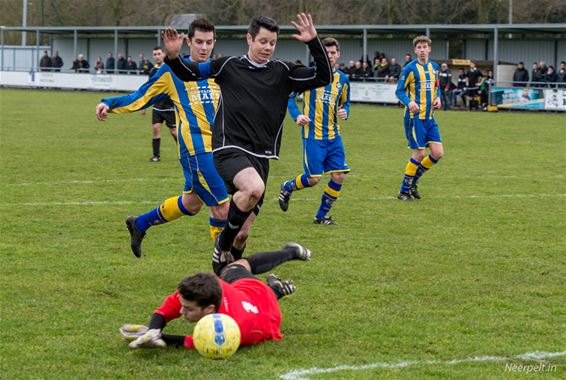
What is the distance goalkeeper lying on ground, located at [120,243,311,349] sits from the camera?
5293mm

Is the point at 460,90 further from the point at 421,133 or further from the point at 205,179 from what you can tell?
the point at 205,179

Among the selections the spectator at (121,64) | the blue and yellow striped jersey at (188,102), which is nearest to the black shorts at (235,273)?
the blue and yellow striped jersey at (188,102)

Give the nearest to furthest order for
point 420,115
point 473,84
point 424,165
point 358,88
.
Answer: point 424,165
point 420,115
point 473,84
point 358,88

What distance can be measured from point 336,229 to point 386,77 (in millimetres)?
29031

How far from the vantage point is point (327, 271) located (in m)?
7.81

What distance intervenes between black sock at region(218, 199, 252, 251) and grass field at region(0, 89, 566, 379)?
522 millimetres

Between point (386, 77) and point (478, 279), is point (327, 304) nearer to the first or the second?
point (478, 279)

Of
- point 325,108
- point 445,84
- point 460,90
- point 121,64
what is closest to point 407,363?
point 325,108

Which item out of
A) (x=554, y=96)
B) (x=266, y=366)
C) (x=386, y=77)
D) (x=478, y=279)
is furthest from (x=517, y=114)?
(x=266, y=366)

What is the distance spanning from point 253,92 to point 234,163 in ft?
1.88

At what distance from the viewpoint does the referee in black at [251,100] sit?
6.96 meters

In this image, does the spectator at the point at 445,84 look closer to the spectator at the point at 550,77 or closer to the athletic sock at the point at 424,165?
the spectator at the point at 550,77

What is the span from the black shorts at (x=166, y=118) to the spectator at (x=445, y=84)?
2073 centimetres

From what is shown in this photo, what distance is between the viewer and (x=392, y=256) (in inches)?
337
